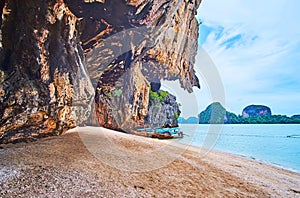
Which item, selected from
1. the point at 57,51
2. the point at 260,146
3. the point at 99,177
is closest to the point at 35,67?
the point at 57,51

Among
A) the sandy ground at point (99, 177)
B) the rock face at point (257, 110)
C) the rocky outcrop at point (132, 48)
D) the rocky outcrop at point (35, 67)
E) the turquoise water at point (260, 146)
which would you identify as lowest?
the turquoise water at point (260, 146)

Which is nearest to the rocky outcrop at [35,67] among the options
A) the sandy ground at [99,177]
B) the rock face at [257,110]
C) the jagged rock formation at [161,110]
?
the sandy ground at [99,177]

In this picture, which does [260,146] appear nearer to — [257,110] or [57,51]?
[57,51]

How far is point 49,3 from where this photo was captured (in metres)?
5.71

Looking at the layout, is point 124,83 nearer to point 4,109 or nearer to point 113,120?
point 113,120

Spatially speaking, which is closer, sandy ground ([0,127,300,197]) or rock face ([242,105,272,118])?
sandy ground ([0,127,300,197])

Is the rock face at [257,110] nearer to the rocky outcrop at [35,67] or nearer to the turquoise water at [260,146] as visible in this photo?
the turquoise water at [260,146]

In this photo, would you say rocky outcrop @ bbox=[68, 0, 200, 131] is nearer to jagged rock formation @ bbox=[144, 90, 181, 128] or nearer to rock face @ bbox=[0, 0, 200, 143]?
rock face @ bbox=[0, 0, 200, 143]

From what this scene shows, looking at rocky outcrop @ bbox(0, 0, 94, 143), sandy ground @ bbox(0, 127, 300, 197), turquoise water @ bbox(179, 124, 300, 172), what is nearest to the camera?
sandy ground @ bbox(0, 127, 300, 197)

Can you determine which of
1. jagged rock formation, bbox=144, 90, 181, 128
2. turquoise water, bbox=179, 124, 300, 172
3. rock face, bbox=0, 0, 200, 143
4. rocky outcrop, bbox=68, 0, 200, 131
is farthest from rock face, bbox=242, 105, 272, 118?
rock face, bbox=0, 0, 200, 143

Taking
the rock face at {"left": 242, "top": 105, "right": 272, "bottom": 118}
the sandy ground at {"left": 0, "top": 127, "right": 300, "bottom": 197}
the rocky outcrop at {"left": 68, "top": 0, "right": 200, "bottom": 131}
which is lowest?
the sandy ground at {"left": 0, "top": 127, "right": 300, "bottom": 197}

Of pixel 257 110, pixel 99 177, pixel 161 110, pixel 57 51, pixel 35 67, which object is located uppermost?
pixel 257 110

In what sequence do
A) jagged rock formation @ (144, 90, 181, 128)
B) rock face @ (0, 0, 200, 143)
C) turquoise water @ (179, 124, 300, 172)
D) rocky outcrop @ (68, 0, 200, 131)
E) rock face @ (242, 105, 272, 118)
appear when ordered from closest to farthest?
rock face @ (0, 0, 200, 143)
rocky outcrop @ (68, 0, 200, 131)
turquoise water @ (179, 124, 300, 172)
jagged rock formation @ (144, 90, 181, 128)
rock face @ (242, 105, 272, 118)

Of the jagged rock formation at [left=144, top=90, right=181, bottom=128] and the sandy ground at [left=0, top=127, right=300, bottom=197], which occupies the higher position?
the jagged rock formation at [left=144, top=90, right=181, bottom=128]
